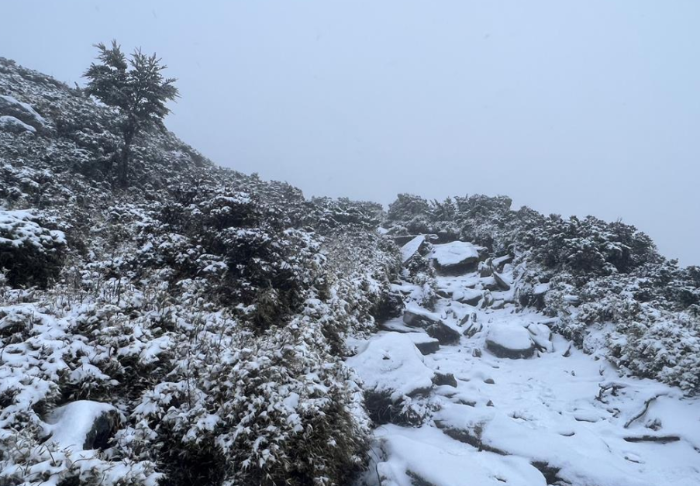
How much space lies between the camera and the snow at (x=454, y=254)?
19984 mm

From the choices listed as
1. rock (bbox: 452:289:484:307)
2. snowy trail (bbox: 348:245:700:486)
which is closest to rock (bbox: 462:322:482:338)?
snowy trail (bbox: 348:245:700:486)

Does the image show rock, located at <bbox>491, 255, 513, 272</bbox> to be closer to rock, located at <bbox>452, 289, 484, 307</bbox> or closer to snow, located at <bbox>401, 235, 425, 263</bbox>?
rock, located at <bbox>452, 289, 484, 307</bbox>

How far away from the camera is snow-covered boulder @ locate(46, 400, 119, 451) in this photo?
3.27 m

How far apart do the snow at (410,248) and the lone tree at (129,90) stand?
560 inches

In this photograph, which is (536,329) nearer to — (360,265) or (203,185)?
(360,265)

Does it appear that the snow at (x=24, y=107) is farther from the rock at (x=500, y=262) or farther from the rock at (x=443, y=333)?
the rock at (x=500, y=262)

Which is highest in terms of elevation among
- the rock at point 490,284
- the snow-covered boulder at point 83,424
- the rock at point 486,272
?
the rock at point 486,272

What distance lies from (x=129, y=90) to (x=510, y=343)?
1899 centimetres

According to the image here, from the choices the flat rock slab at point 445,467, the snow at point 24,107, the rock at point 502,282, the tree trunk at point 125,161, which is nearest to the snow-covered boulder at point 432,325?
the rock at point 502,282

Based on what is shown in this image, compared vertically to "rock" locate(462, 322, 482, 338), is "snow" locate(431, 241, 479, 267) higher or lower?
higher

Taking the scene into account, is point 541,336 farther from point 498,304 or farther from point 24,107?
point 24,107

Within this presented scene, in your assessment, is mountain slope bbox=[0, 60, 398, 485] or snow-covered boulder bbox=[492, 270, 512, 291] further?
snow-covered boulder bbox=[492, 270, 512, 291]

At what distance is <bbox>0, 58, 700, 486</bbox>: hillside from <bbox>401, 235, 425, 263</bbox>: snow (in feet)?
8.08

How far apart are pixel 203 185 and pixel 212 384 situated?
8210mm
